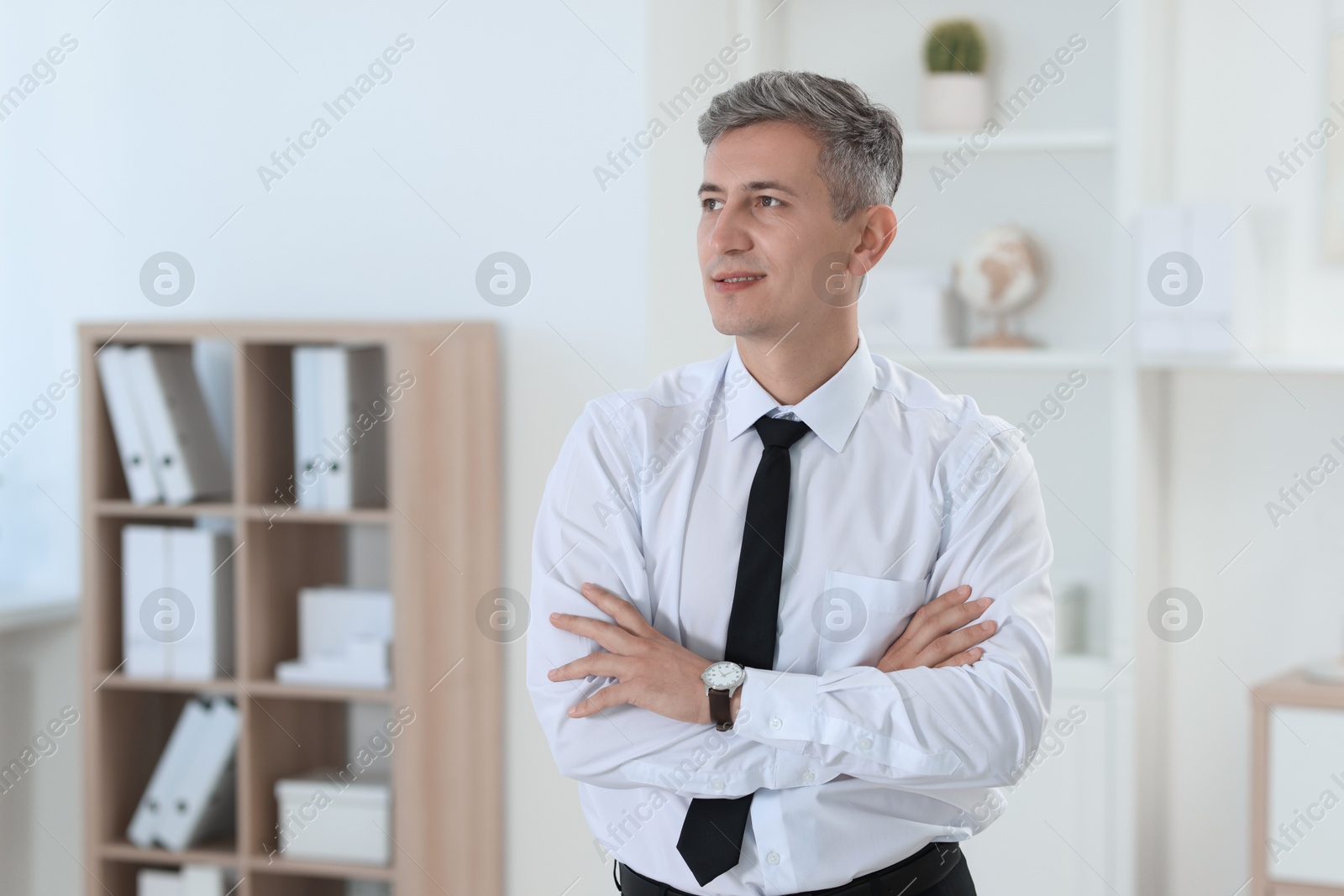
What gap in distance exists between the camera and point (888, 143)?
1.67 meters

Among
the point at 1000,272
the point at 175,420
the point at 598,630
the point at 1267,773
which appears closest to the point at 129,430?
the point at 175,420

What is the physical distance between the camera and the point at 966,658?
4.97ft

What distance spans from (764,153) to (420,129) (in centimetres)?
145

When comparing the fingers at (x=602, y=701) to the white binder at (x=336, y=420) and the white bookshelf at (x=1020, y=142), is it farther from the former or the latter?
the white bookshelf at (x=1020, y=142)

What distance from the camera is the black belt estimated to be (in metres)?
1.49

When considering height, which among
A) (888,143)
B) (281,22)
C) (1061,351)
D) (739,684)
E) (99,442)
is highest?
(281,22)

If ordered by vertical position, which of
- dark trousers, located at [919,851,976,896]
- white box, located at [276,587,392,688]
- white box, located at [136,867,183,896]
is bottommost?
white box, located at [136,867,183,896]

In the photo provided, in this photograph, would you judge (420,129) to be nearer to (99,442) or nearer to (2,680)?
(99,442)

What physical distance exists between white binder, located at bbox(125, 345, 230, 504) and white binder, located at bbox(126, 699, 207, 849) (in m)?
0.49

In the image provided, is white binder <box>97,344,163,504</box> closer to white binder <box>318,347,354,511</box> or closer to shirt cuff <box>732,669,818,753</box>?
white binder <box>318,347,354,511</box>

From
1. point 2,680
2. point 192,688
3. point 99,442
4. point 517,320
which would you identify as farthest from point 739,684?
point 2,680

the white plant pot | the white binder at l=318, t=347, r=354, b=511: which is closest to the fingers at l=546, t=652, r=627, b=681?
the white binder at l=318, t=347, r=354, b=511

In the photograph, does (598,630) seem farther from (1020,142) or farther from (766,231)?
(1020,142)

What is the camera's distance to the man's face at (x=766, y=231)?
1566 mm
